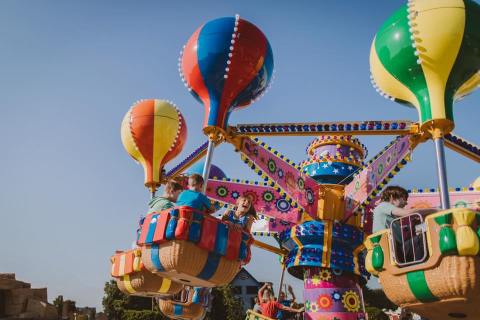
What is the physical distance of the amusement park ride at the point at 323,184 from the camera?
12.1ft

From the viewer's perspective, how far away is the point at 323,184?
7.94 metres

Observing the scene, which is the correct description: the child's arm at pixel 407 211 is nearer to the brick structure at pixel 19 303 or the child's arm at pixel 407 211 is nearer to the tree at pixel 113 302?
the brick structure at pixel 19 303

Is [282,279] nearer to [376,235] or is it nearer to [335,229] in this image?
[335,229]

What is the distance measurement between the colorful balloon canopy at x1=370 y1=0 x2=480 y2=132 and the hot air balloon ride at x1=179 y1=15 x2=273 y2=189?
5.46ft

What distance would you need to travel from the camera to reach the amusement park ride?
3.68 metres

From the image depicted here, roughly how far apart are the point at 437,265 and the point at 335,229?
4.15m

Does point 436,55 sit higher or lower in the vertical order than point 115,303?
higher

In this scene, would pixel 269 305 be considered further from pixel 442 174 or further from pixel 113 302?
pixel 113 302

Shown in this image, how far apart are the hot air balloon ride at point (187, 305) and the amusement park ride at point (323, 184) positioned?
19mm

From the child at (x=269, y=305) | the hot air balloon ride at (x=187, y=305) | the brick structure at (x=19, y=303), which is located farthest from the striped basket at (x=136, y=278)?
the brick structure at (x=19, y=303)

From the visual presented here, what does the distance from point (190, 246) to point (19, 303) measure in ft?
18.9

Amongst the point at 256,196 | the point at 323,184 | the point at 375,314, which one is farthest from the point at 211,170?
the point at 375,314

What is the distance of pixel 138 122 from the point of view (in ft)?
25.4

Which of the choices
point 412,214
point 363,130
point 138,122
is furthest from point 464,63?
point 138,122
